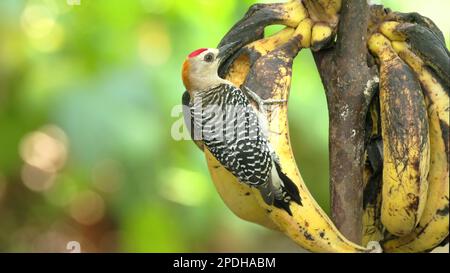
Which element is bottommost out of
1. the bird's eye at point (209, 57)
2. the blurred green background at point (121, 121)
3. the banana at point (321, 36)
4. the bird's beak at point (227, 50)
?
the blurred green background at point (121, 121)

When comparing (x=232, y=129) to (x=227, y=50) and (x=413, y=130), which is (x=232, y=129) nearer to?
(x=227, y=50)

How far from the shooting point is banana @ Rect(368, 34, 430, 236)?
122 centimetres

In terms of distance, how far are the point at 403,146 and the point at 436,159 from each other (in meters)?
0.10

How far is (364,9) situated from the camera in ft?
4.26

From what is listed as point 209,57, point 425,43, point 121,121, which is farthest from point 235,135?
point 121,121

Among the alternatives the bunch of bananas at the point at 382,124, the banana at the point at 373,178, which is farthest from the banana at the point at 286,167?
the banana at the point at 373,178

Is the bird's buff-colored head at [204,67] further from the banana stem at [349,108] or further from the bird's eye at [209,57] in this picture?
the banana stem at [349,108]

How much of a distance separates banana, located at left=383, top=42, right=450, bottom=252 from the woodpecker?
219 millimetres

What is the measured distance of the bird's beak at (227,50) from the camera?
1.36 m

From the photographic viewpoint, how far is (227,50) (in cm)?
136

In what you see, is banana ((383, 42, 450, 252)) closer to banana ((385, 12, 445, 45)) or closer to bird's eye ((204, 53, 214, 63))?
banana ((385, 12, 445, 45))

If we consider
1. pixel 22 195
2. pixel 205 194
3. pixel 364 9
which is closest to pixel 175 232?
pixel 205 194

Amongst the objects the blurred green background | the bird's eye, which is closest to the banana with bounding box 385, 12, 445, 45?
the bird's eye

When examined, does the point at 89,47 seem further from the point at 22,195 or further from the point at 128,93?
the point at 22,195
